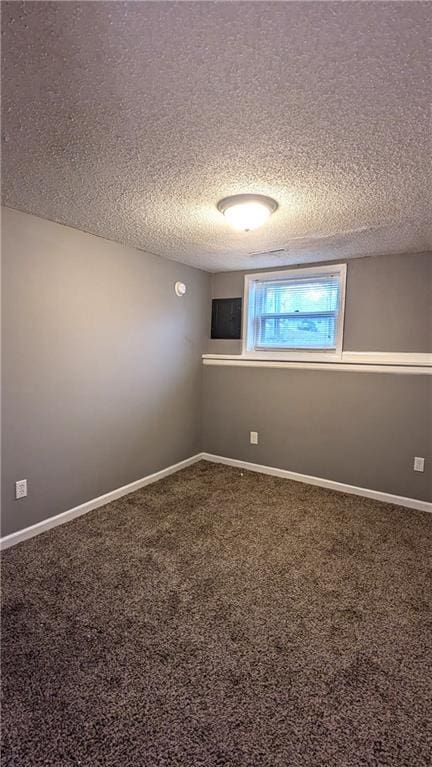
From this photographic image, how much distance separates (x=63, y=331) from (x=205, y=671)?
219cm

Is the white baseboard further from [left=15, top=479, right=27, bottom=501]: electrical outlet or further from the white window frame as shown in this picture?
the white window frame

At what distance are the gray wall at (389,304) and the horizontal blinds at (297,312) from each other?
0.18 meters

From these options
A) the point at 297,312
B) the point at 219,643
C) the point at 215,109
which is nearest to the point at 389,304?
the point at 297,312

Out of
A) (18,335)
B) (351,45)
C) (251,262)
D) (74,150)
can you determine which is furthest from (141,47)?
(251,262)

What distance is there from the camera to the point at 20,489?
2.42 m

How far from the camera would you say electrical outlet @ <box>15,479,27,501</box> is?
7.89 ft

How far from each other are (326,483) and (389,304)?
5.68 feet

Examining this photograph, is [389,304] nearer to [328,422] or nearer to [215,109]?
[328,422]

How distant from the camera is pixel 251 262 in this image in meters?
3.55

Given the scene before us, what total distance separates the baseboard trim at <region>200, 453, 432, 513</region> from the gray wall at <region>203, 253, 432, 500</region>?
47mm

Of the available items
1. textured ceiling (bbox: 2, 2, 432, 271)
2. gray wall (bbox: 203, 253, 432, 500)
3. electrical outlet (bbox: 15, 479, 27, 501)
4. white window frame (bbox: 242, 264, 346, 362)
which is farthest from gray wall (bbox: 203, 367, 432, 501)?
electrical outlet (bbox: 15, 479, 27, 501)

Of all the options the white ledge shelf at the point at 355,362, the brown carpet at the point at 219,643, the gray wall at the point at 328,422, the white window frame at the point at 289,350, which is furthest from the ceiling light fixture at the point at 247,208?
the brown carpet at the point at 219,643

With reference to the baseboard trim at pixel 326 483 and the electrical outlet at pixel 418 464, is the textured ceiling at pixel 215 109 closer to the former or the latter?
the electrical outlet at pixel 418 464

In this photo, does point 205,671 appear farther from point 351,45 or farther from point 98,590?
point 351,45
